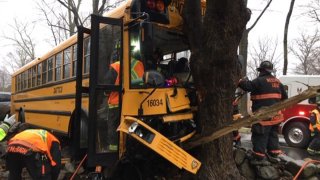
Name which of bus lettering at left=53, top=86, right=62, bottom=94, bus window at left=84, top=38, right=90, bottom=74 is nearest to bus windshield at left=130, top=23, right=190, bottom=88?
bus window at left=84, top=38, right=90, bottom=74


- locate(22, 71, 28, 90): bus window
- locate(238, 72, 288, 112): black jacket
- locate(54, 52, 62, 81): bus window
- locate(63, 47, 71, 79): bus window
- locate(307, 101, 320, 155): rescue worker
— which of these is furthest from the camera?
locate(22, 71, 28, 90): bus window

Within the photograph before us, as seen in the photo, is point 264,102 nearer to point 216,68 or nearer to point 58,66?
point 216,68

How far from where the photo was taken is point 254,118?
209 inches

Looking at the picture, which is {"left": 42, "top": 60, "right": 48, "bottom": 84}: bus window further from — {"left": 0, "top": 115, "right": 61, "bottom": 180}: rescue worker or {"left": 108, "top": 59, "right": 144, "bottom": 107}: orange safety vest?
{"left": 0, "top": 115, "right": 61, "bottom": 180}: rescue worker

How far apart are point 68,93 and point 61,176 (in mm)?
2262

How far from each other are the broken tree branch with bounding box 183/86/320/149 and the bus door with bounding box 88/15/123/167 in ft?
3.51

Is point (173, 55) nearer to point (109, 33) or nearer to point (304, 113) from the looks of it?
point (109, 33)

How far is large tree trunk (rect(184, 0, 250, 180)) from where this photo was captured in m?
5.60

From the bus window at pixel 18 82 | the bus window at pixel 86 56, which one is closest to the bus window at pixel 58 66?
the bus window at pixel 86 56

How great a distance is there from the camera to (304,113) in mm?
12633

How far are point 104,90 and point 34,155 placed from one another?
4.28 ft

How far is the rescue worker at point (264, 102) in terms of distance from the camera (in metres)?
6.62

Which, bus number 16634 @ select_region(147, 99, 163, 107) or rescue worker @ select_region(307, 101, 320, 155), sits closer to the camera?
bus number 16634 @ select_region(147, 99, 163, 107)

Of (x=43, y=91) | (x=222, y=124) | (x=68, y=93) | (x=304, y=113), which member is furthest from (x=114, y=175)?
(x=304, y=113)
